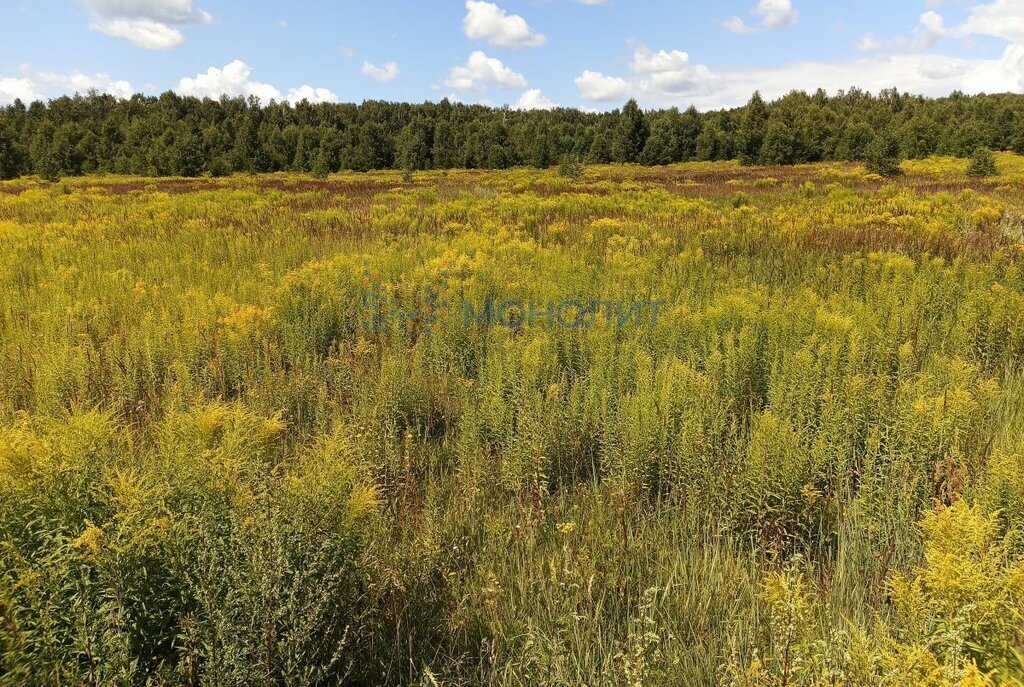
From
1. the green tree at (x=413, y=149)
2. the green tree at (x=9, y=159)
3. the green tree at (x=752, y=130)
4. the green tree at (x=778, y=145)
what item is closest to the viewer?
the green tree at (x=778, y=145)

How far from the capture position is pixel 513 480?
109 inches

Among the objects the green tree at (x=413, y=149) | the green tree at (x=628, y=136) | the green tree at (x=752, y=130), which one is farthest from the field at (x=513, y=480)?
the green tree at (x=413, y=149)

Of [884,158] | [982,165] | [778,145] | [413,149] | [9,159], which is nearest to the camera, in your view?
[982,165]

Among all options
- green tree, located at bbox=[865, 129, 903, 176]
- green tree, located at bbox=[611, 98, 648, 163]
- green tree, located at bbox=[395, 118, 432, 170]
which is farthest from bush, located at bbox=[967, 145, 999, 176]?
green tree, located at bbox=[395, 118, 432, 170]

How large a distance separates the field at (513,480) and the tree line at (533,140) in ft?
131

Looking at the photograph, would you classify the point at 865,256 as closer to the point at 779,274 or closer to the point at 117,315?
the point at 779,274

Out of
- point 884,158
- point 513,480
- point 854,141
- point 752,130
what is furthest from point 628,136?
point 513,480

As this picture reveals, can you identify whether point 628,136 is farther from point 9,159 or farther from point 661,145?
point 9,159

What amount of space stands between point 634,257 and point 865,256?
3.15m

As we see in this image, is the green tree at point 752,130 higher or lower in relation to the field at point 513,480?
higher

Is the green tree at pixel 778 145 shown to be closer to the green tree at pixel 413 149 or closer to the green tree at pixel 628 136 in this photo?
the green tree at pixel 628 136

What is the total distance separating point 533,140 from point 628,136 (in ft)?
29.2

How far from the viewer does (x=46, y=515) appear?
1643mm

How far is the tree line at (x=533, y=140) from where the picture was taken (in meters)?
42.7
